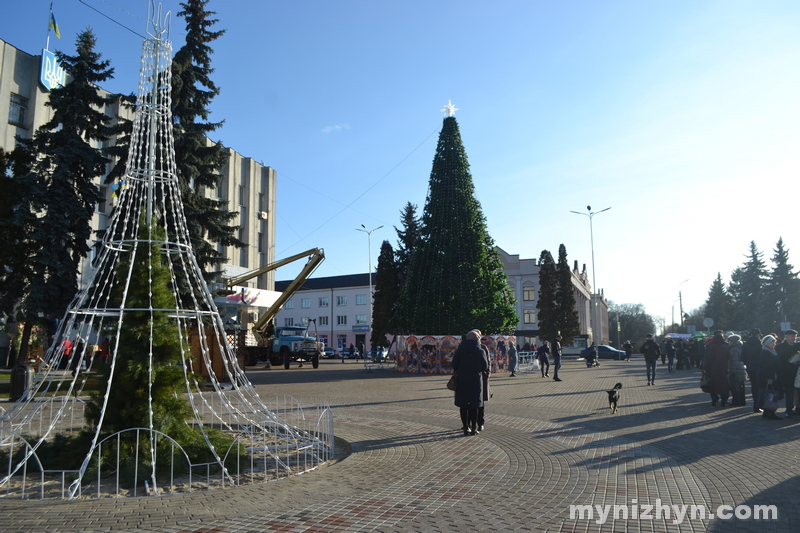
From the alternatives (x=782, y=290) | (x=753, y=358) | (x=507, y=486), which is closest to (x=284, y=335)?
(x=753, y=358)

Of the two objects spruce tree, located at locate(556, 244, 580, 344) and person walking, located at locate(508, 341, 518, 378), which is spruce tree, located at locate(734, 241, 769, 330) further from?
person walking, located at locate(508, 341, 518, 378)

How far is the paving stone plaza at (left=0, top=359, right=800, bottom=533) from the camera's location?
5.02m

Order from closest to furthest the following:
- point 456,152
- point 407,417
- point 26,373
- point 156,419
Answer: point 156,419, point 407,417, point 26,373, point 456,152

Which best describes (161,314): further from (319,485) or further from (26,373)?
(26,373)

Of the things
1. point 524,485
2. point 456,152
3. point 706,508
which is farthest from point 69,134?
point 706,508

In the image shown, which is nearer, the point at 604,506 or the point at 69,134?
the point at 604,506

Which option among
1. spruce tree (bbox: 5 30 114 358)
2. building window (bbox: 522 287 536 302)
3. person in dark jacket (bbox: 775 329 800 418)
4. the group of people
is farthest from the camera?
building window (bbox: 522 287 536 302)

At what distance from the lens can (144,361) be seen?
708 cm

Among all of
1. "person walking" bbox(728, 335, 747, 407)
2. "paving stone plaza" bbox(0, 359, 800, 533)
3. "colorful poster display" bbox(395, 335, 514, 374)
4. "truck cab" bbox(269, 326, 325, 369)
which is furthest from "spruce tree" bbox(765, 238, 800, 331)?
"paving stone plaza" bbox(0, 359, 800, 533)

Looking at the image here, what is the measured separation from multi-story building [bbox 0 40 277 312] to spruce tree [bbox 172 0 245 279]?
255 cm

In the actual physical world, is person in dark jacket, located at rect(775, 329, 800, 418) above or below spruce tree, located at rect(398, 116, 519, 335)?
below

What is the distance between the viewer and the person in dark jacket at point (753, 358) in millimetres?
12188

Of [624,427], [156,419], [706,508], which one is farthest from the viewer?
[624,427]

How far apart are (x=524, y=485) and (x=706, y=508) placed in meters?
1.77
